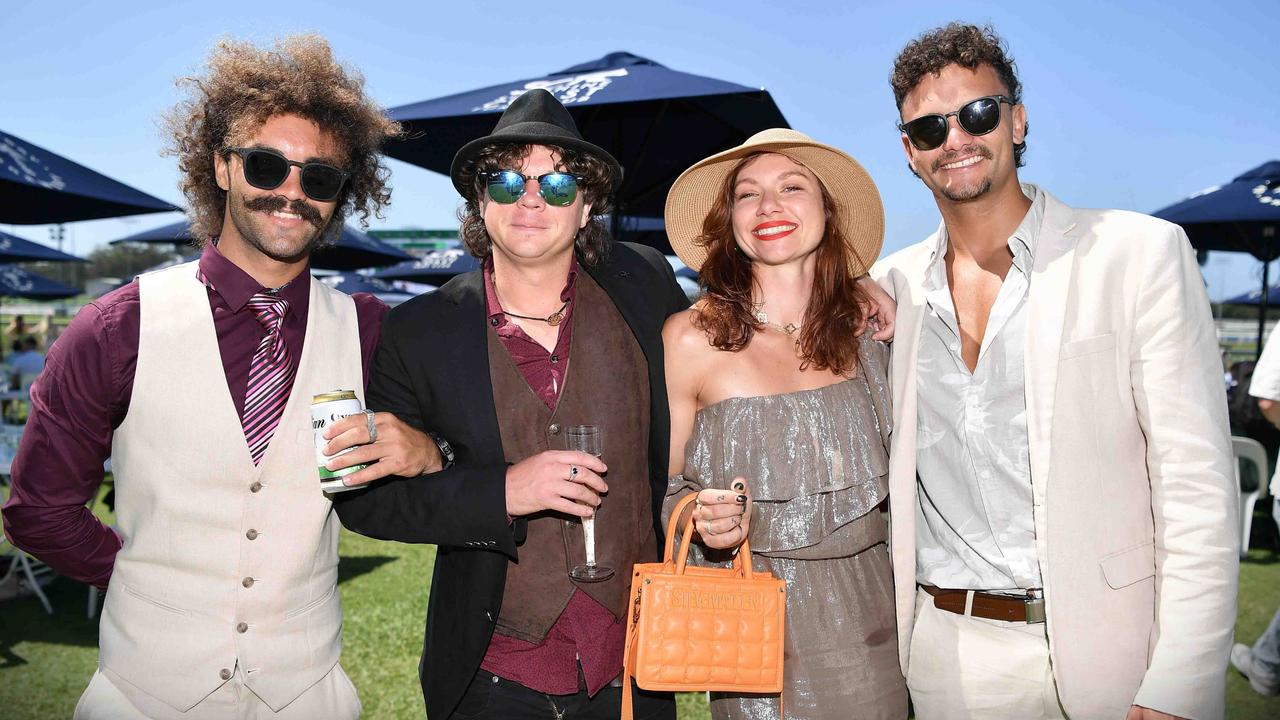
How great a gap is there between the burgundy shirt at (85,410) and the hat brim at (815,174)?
1492 mm

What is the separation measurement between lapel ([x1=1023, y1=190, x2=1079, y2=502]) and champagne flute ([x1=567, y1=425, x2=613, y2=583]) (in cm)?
122

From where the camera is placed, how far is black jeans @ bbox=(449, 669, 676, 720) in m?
2.44

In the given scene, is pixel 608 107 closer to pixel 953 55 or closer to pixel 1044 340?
pixel 953 55

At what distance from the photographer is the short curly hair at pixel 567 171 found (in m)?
2.76

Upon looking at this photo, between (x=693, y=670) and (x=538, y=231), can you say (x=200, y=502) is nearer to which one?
(x=538, y=231)

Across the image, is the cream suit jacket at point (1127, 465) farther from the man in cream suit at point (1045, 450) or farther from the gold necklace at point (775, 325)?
the gold necklace at point (775, 325)

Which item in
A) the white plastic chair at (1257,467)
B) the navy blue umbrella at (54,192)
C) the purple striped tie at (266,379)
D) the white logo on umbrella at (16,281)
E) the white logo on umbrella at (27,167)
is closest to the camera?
the purple striped tie at (266,379)

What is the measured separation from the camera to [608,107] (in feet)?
18.6

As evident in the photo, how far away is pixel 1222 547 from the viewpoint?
2.11m

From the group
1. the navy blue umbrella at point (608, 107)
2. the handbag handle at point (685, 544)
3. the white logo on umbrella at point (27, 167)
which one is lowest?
the handbag handle at point (685, 544)

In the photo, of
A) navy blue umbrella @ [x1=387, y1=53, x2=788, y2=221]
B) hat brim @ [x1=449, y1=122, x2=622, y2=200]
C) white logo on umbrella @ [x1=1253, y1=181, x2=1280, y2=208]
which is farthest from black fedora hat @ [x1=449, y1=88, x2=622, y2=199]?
white logo on umbrella @ [x1=1253, y1=181, x2=1280, y2=208]

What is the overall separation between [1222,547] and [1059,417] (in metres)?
0.50

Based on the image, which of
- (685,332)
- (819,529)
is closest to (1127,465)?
(819,529)

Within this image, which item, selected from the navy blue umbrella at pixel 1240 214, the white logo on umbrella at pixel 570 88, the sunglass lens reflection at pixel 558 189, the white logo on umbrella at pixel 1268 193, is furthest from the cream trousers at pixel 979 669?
the white logo on umbrella at pixel 1268 193
